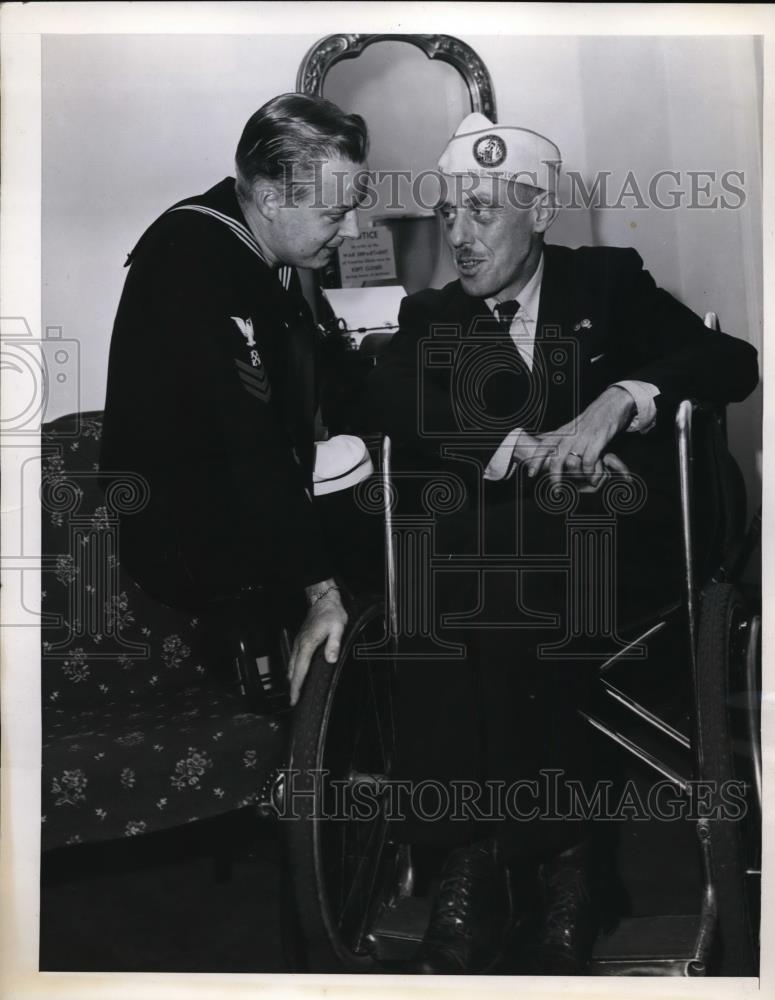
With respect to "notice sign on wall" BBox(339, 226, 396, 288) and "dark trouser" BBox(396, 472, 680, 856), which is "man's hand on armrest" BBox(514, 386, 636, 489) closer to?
"dark trouser" BBox(396, 472, 680, 856)

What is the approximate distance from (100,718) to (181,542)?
13.7 inches

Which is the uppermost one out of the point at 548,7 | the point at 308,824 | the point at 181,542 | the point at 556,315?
the point at 548,7

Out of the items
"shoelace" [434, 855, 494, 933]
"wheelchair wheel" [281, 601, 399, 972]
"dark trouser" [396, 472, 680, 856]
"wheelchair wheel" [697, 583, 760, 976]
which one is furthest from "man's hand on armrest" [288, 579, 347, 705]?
"wheelchair wheel" [697, 583, 760, 976]

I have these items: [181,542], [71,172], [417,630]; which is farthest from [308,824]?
[71,172]

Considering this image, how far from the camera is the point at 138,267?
1.68m

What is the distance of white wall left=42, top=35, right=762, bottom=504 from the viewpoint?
1.68 meters

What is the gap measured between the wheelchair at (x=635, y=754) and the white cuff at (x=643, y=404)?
5 centimetres

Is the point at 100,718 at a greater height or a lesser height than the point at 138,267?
lesser

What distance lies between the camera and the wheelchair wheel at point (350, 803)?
166cm

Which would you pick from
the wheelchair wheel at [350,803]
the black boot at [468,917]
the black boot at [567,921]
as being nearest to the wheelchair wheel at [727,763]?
the black boot at [567,921]

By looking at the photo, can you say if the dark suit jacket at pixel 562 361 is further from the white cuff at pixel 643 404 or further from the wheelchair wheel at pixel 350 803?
the wheelchair wheel at pixel 350 803

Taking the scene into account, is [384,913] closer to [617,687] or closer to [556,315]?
[617,687]

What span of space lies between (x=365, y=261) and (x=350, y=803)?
97cm

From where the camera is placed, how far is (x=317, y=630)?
1693mm
